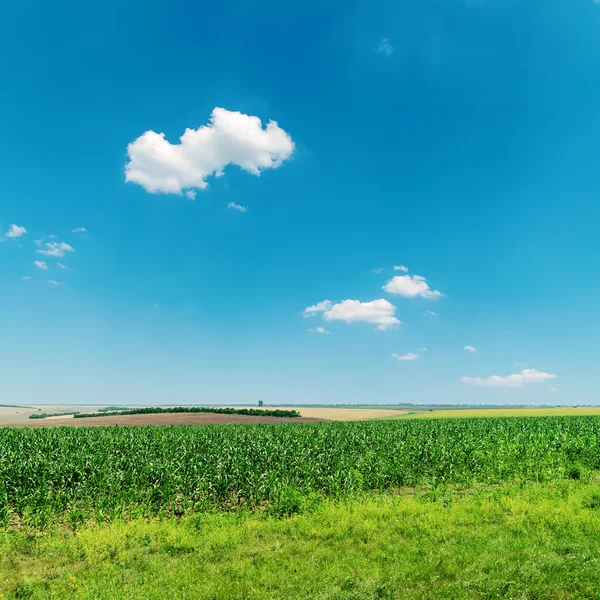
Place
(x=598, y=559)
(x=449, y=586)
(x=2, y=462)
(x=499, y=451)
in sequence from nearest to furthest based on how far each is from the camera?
(x=449, y=586), (x=598, y=559), (x=2, y=462), (x=499, y=451)

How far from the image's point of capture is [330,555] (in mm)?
9133

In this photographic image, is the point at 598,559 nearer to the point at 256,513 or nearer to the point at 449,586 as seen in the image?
the point at 449,586

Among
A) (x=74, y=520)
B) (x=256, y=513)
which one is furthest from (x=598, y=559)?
(x=74, y=520)

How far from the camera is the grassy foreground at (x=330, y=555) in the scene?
7.59 meters

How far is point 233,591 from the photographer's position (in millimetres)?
7625

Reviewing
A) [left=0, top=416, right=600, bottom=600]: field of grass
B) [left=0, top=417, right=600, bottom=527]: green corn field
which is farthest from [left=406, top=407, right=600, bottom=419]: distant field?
[left=0, top=416, right=600, bottom=600]: field of grass

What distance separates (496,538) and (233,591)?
644 centimetres

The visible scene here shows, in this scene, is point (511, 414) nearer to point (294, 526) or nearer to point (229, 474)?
point (229, 474)

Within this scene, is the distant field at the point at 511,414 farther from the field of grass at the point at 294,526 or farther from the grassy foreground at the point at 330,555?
the grassy foreground at the point at 330,555

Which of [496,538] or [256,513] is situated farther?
[256,513]

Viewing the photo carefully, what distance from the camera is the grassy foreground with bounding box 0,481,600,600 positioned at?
759 cm

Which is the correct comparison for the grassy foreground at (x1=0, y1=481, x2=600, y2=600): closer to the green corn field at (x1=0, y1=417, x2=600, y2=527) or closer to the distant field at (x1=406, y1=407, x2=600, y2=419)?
the green corn field at (x1=0, y1=417, x2=600, y2=527)

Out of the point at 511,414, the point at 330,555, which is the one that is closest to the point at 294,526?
the point at 330,555

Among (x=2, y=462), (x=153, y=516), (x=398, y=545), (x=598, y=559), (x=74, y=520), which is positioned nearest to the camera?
(x=598, y=559)
